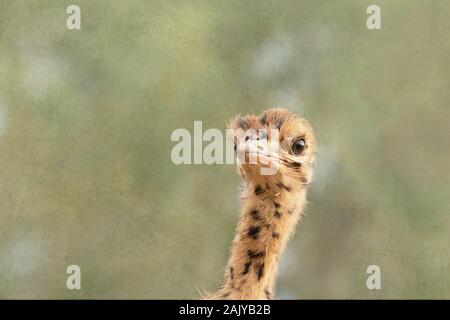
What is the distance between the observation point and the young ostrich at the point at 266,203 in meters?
3.35

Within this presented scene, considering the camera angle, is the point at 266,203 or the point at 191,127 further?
the point at 191,127

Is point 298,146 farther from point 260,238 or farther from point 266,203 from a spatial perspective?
point 260,238

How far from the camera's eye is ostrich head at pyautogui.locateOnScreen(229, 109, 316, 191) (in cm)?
336

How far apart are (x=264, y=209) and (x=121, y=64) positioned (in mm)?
3024

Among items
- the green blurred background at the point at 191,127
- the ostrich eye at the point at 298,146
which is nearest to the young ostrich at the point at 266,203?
the ostrich eye at the point at 298,146

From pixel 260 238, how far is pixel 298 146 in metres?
0.36

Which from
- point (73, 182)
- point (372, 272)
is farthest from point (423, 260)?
point (73, 182)

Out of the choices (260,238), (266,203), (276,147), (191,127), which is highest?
(191,127)

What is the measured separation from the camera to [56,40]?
6234 millimetres

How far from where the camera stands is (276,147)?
3.39m

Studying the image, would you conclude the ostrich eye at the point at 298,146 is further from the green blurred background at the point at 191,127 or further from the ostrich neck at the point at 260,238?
the green blurred background at the point at 191,127

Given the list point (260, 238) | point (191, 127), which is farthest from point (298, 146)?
point (191, 127)
